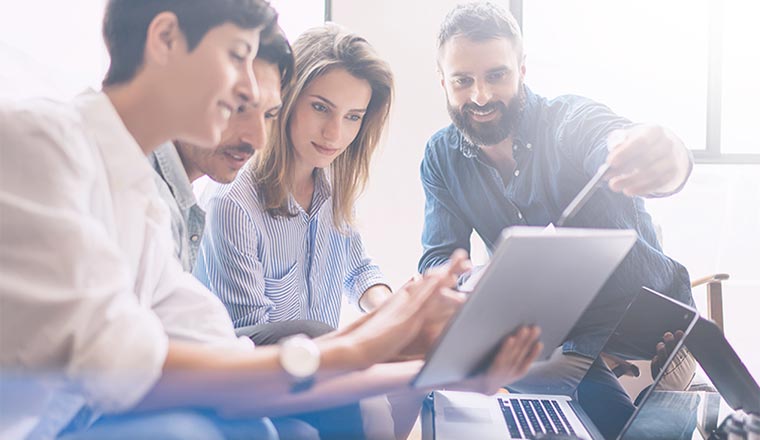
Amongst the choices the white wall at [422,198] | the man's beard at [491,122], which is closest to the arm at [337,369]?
the man's beard at [491,122]

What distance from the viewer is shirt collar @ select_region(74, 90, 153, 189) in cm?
46

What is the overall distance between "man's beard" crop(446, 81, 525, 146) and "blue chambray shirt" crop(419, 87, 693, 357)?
14mm

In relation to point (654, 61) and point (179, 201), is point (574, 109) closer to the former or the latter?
point (179, 201)

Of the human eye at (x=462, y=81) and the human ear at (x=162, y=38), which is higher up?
the human ear at (x=162, y=38)

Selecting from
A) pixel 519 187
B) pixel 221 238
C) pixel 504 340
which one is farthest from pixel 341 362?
pixel 519 187

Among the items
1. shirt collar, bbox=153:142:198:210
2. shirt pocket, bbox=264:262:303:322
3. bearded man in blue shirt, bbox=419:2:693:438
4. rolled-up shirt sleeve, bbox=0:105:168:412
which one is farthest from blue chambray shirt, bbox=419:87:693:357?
rolled-up shirt sleeve, bbox=0:105:168:412

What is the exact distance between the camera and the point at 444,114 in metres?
1.69

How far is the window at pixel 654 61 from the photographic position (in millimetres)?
1807

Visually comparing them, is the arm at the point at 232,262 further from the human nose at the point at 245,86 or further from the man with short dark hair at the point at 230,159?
the human nose at the point at 245,86

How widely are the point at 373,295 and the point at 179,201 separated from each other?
41 cm

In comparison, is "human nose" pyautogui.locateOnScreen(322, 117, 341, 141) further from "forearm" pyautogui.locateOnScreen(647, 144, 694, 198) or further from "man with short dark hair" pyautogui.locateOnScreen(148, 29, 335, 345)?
"forearm" pyautogui.locateOnScreen(647, 144, 694, 198)

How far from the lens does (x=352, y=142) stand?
0.95 m

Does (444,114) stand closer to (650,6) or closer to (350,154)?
(650,6)

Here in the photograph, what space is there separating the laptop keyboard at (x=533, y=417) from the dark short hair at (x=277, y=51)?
1.46 ft
